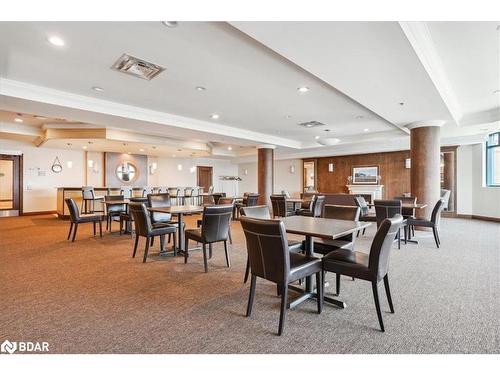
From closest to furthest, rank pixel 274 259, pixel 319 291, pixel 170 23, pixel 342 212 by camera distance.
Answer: pixel 274 259 → pixel 319 291 → pixel 170 23 → pixel 342 212

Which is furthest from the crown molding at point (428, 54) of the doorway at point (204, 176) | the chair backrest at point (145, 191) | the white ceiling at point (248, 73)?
the doorway at point (204, 176)

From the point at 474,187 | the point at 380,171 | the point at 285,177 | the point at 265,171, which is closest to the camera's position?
the point at 474,187

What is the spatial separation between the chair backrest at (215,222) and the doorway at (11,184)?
383 inches

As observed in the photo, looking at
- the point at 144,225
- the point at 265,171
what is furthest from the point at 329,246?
the point at 265,171

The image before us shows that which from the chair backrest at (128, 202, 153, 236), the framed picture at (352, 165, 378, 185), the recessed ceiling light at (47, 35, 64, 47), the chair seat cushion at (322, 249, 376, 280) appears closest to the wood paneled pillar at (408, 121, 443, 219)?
the framed picture at (352, 165, 378, 185)

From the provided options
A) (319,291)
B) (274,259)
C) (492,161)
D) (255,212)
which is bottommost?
(319,291)

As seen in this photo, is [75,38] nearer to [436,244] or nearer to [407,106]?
[407,106]

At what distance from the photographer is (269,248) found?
7.30ft

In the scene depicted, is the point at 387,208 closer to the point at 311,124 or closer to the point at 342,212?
the point at 342,212

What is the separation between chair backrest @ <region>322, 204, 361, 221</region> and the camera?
3.56m

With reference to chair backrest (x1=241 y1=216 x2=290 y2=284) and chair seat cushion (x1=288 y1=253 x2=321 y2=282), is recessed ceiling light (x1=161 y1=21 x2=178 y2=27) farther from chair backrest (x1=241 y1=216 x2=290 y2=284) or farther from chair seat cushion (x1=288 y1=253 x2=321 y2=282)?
chair seat cushion (x1=288 y1=253 x2=321 y2=282)

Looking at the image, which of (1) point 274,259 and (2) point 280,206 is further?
(2) point 280,206

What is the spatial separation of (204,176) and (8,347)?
1331cm
